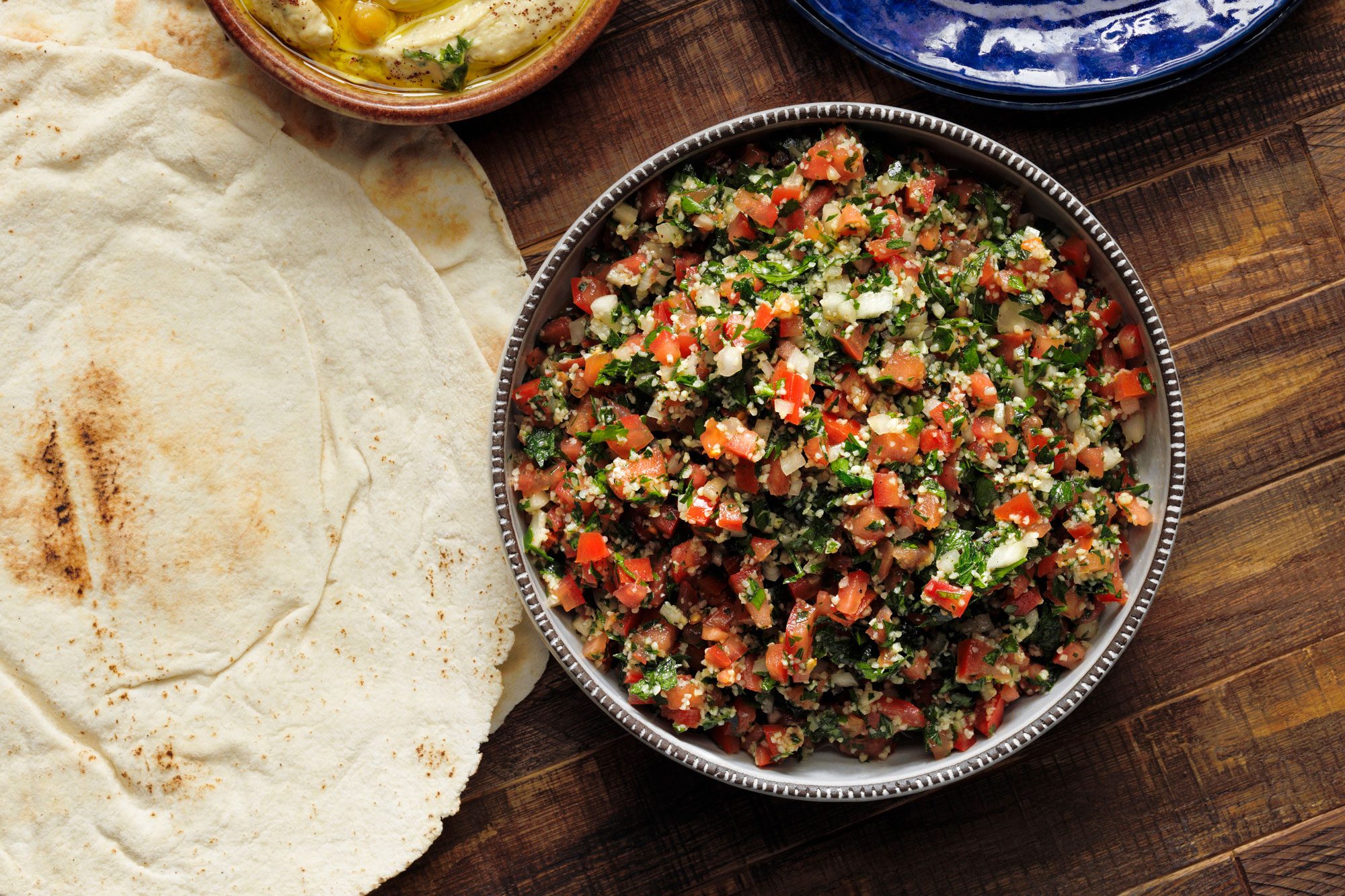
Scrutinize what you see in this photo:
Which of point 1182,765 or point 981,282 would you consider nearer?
point 981,282

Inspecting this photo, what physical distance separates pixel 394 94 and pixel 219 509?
1.41m

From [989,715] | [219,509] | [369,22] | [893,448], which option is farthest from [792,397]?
[219,509]

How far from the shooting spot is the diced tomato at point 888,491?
239 cm

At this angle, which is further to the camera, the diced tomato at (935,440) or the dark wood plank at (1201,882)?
the dark wood plank at (1201,882)

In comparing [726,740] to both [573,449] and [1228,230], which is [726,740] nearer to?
[573,449]

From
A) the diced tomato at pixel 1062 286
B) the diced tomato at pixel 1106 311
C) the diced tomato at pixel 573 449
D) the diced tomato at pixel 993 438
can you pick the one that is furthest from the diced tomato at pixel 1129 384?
the diced tomato at pixel 573 449

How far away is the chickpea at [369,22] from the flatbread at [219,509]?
403mm

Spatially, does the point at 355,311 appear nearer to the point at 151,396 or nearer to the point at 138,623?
the point at 151,396

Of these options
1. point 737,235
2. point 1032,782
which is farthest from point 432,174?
point 1032,782

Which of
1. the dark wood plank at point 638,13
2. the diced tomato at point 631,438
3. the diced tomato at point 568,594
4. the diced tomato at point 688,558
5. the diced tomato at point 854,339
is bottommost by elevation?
the diced tomato at point 568,594

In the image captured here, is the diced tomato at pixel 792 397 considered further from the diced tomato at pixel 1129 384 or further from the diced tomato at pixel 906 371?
the diced tomato at pixel 1129 384

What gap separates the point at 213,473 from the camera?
2.92m

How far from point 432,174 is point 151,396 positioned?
1.14 meters

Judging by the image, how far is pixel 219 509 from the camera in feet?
9.61
